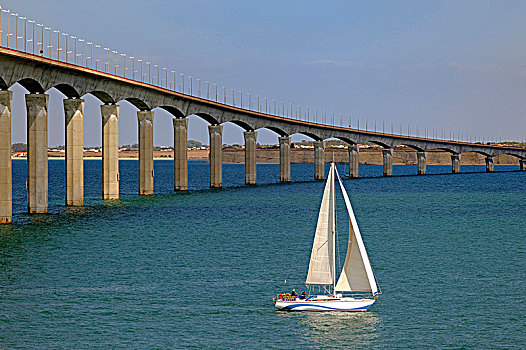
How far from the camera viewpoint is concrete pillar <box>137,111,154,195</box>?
388 ft

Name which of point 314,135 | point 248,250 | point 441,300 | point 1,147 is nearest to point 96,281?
point 248,250

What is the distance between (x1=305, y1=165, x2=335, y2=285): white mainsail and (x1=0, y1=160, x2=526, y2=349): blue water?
2.00 m

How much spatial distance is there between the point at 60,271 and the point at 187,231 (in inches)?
954

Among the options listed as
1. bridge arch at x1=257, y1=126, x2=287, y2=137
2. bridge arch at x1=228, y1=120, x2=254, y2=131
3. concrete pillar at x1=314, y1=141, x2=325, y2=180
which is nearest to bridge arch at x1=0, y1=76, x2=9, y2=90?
bridge arch at x1=228, y1=120, x2=254, y2=131

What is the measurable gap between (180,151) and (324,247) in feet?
309

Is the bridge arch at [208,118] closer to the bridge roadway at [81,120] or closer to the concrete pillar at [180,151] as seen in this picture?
the bridge roadway at [81,120]

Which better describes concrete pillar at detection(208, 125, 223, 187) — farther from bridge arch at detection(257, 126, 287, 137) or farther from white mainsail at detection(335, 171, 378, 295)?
white mainsail at detection(335, 171, 378, 295)

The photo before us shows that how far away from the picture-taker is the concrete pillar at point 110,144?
107000 millimetres

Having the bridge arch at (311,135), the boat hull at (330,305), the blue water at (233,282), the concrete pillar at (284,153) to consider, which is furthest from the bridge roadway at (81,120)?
the boat hull at (330,305)

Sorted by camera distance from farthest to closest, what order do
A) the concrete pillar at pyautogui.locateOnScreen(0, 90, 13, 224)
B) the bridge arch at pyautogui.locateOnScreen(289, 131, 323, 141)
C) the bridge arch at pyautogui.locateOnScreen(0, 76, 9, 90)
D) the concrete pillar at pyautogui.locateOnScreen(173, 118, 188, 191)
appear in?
the bridge arch at pyautogui.locateOnScreen(289, 131, 323, 141) < the concrete pillar at pyautogui.locateOnScreen(173, 118, 188, 191) < the bridge arch at pyautogui.locateOnScreen(0, 76, 9, 90) < the concrete pillar at pyautogui.locateOnScreen(0, 90, 13, 224)

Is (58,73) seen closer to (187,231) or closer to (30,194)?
(30,194)

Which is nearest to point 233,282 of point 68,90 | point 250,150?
point 68,90

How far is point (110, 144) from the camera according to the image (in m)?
108

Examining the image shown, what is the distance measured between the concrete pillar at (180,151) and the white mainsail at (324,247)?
93463mm
